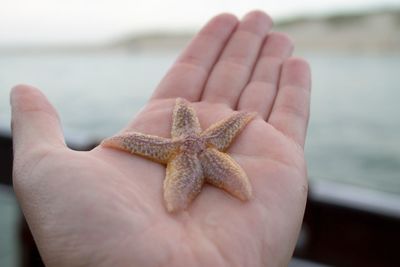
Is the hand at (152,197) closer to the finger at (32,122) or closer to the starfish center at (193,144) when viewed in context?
the finger at (32,122)

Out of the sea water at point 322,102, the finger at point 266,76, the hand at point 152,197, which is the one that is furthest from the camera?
the sea water at point 322,102

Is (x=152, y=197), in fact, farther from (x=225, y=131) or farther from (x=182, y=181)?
(x=225, y=131)

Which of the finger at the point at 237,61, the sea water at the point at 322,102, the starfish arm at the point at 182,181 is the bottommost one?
the sea water at the point at 322,102

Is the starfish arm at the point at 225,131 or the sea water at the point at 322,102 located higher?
the starfish arm at the point at 225,131

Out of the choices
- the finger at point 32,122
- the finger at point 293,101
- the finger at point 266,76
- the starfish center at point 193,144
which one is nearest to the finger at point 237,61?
the finger at point 266,76

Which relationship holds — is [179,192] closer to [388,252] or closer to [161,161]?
[161,161]

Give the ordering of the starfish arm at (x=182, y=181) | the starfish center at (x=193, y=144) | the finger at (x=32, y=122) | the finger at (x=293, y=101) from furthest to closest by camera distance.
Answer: the finger at (x=293, y=101), the starfish center at (x=193, y=144), the finger at (x=32, y=122), the starfish arm at (x=182, y=181)

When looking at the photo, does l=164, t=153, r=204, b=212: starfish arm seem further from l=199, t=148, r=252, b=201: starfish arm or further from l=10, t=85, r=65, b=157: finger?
l=10, t=85, r=65, b=157: finger
